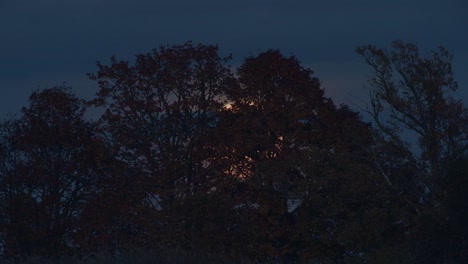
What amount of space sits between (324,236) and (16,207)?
12123 mm

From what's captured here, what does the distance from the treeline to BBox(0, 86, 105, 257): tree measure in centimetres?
6

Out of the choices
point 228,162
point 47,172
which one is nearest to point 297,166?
point 228,162

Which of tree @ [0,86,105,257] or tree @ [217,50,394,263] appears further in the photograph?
tree @ [0,86,105,257]

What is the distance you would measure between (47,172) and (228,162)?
289 inches

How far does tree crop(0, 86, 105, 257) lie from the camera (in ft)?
120

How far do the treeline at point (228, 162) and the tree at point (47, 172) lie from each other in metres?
0.06

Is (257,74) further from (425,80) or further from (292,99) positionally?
(425,80)

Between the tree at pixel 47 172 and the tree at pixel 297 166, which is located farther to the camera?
the tree at pixel 47 172

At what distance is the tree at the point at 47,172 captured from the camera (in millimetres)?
36469

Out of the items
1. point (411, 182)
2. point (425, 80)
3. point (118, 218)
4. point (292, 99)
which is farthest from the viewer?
point (292, 99)

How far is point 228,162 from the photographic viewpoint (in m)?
36.9

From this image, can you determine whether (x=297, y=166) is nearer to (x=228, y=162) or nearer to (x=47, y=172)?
(x=228, y=162)

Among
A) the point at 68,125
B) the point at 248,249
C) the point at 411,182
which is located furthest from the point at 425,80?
the point at 68,125

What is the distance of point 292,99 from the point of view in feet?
126
